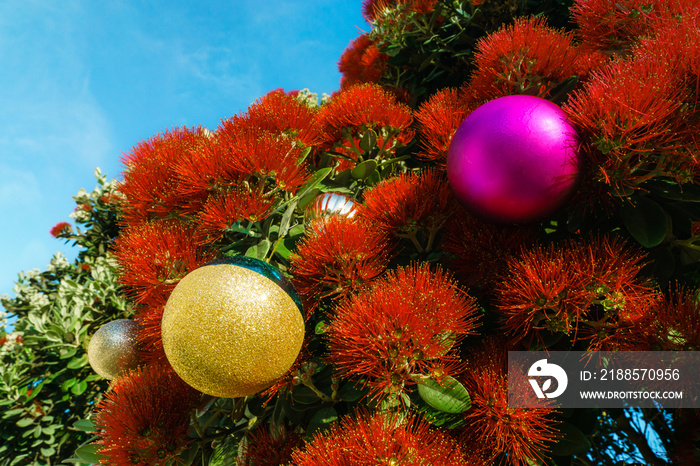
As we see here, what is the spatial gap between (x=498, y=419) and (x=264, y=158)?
0.63 meters

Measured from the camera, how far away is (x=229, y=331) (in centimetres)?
58

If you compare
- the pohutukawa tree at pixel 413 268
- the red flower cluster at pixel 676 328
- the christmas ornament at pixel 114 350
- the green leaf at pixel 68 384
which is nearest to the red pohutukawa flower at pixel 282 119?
the pohutukawa tree at pixel 413 268

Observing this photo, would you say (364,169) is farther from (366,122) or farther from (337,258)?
(337,258)

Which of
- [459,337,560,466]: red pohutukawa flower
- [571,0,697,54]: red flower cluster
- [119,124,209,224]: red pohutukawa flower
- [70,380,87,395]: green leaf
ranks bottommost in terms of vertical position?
[459,337,560,466]: red pohutukawa flower

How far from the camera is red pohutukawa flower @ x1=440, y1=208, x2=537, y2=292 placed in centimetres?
79

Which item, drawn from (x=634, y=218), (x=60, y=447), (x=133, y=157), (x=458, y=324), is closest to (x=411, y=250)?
(x=458, y=324)

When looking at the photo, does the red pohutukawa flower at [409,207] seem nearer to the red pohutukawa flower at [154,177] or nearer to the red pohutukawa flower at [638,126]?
the red pohutukawa flower at [638,126]

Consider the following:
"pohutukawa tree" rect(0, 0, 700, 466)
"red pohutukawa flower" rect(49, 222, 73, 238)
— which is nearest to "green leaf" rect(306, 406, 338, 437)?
"pohutukawa tree" rect(0, 0, 700, 466)

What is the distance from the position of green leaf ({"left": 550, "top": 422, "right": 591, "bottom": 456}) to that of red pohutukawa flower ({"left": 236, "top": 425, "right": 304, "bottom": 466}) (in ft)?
1.50

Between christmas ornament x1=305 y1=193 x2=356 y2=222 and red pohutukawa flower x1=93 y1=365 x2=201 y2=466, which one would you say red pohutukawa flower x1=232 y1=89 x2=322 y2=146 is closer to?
christmas ornament x1=305 y1=193 x2=356 y2=222

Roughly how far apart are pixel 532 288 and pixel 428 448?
299 millimetres

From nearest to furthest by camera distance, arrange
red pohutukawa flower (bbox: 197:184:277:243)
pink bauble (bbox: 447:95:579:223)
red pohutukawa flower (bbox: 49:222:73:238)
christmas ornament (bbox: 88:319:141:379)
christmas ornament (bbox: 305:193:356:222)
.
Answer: pink bauble (bbox: 447:95:579:223), red pohutukawa flower (bbox: 197:184:277:243), christmas ornament (bbox: 305:193:356:222), christmas ornament (bbox: 88:319:141:379), red pohutukawa flower (bbox: 49:222:73:238)

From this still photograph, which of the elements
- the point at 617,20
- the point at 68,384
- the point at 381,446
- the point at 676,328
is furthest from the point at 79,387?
the point at 617,20

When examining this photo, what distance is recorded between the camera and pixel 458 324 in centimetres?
67
